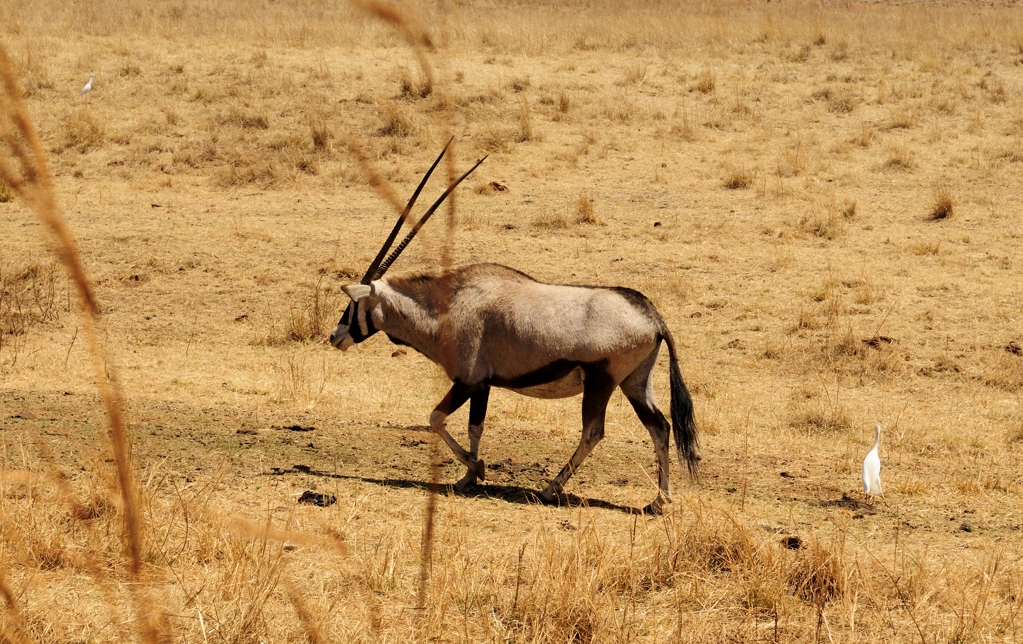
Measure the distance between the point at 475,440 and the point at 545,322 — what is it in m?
0.94

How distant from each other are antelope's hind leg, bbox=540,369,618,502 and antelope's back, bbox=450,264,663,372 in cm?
14

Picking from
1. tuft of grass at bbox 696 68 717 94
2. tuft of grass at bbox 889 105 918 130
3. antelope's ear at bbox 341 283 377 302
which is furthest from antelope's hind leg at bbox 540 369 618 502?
tuft of grass at bbox 696 68 717 94

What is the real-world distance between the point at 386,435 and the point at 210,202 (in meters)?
8.72

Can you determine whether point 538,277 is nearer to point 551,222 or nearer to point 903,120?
point 551,222

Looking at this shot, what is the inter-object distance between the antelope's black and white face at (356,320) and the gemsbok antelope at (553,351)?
0.07 feet

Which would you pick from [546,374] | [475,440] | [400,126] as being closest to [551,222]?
[400,126]

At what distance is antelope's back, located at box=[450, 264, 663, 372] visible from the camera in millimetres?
7043

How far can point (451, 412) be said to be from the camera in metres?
7.38

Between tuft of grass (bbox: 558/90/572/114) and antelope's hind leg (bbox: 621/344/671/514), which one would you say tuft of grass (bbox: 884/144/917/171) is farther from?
antelope's hind leg (bbox: 621/344/671/514)

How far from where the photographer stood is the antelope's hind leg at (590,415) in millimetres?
7105

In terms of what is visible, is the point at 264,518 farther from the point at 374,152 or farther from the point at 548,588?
the point at 374,152

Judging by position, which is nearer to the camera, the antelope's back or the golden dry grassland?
the golden dry grassland

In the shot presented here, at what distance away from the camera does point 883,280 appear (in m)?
13.5

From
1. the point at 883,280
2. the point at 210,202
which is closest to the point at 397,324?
the point at 883,280
